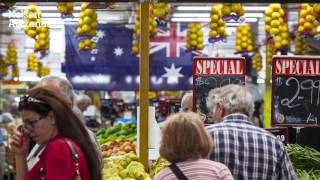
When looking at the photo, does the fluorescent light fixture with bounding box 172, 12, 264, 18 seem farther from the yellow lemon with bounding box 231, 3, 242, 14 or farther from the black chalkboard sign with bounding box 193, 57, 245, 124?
the black chalkboard sign with bounding box 193, 57, 245, 124

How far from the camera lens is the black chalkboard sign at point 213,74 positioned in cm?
616

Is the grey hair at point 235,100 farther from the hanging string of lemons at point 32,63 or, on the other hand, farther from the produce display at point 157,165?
the hanging string of lemons at point 32,63

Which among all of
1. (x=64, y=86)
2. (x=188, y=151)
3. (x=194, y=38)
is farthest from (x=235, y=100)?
(x=194, y=38)

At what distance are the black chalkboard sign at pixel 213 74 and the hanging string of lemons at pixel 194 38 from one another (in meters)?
7.24

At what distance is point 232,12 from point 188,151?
5.62 metres

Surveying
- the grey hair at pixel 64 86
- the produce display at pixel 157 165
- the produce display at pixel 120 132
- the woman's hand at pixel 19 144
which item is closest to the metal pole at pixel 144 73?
the produce display at pixel 157 165

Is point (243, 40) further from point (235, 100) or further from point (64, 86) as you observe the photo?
point (235, 100)

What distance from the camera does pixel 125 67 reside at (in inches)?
569

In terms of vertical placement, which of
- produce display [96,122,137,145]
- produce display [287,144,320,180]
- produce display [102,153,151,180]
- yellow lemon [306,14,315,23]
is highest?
yellow lemon [306,14,315,23]

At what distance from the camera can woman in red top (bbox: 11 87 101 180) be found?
3.27 meters

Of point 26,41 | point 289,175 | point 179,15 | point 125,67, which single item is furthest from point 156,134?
point 26,41

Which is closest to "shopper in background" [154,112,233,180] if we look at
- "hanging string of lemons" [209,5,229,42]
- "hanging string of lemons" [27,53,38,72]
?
"hanging string of lemons" [209,5,229,42]

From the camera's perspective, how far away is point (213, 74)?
627 centimetres

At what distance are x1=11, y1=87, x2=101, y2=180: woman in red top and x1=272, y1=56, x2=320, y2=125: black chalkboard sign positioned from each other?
9.96ft
